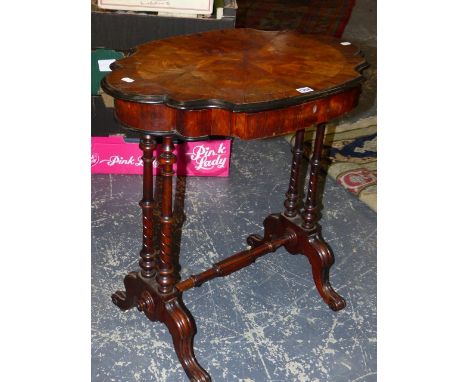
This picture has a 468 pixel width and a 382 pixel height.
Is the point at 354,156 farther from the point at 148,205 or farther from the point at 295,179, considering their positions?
the point at 148,205

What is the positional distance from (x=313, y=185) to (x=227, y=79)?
75 cm

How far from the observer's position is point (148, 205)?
82.2 inches

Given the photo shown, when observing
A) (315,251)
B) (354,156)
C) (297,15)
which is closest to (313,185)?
(315,251)

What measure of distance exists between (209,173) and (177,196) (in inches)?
11.0

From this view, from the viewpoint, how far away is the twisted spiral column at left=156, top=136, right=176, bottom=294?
73.6 inches

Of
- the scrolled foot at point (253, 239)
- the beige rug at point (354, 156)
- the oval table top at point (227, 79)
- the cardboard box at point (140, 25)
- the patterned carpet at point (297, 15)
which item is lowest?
the scrolled foot at point (253, 239)

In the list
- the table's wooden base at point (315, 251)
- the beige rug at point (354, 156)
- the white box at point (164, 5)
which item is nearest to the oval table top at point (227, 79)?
the white box at point (164, 5)

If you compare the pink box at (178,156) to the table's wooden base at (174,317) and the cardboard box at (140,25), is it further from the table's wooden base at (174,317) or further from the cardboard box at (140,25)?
the table's wooden base at (174,317)

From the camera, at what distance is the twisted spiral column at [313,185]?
239 centimetres

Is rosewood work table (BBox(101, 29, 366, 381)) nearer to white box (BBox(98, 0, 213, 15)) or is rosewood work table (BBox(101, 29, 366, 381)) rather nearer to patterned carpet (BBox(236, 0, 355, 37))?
white box (BBox(98, 0, 213, 15))

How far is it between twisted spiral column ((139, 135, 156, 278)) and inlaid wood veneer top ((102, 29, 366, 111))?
0.20 meters

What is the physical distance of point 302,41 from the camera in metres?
2.25

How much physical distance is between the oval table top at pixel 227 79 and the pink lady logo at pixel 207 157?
109 cm
